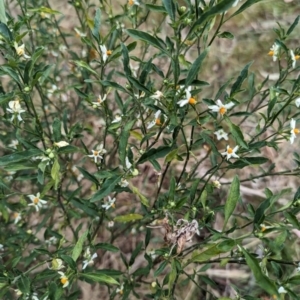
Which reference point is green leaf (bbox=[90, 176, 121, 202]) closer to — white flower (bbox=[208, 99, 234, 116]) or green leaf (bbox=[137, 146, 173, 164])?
green leaf (bbox=[137, 146, 173, 164])

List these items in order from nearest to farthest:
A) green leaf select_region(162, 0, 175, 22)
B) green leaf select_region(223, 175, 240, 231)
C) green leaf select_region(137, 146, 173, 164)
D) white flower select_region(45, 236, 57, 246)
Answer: green leaf select_region(162, 0, 175, 22) < green leaf select_region(223, 175, 240, 231) < green leaf select_region(137, 146, 173, 164) < white flower select_region(45, 236, 57, 246)

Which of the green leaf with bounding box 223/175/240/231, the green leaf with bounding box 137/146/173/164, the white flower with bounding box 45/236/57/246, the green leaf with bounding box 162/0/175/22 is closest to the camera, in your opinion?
the green leaf with bounding box 162/0/175/22

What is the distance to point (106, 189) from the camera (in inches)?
43.8

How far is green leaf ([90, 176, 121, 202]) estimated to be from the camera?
1.10 m

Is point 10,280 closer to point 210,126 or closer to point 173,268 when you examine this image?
point 173,268

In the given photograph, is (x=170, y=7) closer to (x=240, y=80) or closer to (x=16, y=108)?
(x=240, y=80)

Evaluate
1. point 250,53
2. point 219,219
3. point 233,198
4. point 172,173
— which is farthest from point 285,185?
point 233,198

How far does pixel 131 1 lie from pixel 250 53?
58.0 inches

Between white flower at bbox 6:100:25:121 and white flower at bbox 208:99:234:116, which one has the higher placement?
white flower at bbox 208:99:234:116

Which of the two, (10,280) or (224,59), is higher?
(224,59)

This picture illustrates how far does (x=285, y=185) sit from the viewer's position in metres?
2.31

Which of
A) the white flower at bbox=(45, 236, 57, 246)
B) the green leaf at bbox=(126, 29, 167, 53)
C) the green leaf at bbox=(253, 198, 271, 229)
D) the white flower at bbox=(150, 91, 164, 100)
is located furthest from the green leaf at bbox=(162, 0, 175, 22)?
the white flower at bbox=(45, 236, 57, 246)

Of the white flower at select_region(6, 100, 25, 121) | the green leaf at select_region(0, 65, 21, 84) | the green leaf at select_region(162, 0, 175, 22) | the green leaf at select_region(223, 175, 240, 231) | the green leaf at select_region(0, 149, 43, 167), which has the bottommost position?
the green leaf at select_region(0, 149, 43, 167)

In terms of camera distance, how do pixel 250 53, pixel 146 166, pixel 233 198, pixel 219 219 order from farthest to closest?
pixel 250 53, pixel 146 166, pixel 219 219, pixel 233 198
